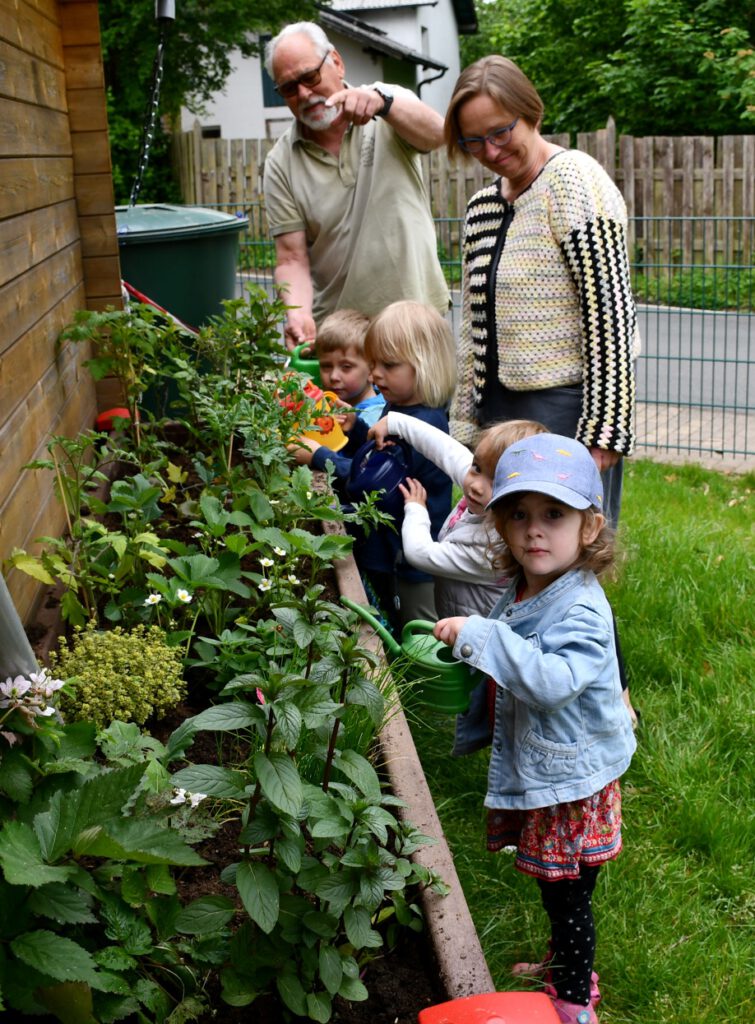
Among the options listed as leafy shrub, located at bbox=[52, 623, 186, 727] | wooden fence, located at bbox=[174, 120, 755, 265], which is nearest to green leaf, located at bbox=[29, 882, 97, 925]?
leafy shrub, located at bbox=[52, 623, 186, 727]

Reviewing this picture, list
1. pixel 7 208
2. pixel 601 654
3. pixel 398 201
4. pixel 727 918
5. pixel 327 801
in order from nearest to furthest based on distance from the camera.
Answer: pixel 327 801 < pixel 601 654 < pixel 727 918 < pixel 7 208 < pixel 398 201

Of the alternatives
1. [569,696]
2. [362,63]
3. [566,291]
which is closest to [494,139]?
[566,291]

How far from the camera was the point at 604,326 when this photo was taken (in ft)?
10.0

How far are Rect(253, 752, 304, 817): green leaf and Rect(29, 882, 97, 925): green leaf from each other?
0.24m

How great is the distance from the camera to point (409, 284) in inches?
165

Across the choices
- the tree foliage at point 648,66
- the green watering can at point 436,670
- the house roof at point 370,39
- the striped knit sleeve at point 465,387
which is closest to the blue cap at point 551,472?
the green watering can at point 436,670

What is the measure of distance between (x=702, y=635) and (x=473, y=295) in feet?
5.34

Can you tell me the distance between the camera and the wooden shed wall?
3057mm

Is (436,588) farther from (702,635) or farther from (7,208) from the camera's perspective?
(7,208)

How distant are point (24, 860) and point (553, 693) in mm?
1038

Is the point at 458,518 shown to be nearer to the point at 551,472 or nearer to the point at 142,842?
the point at 551,472

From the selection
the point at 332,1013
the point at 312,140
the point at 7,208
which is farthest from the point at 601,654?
the point at 312,140

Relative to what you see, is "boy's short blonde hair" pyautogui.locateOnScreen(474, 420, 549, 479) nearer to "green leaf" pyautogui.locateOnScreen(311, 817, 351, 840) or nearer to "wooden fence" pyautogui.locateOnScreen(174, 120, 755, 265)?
"green leaf" pyautogui.locateOnScreen(311, 817, 351, 840)

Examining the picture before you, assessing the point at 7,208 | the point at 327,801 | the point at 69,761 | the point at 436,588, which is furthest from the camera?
the point at 436,588
